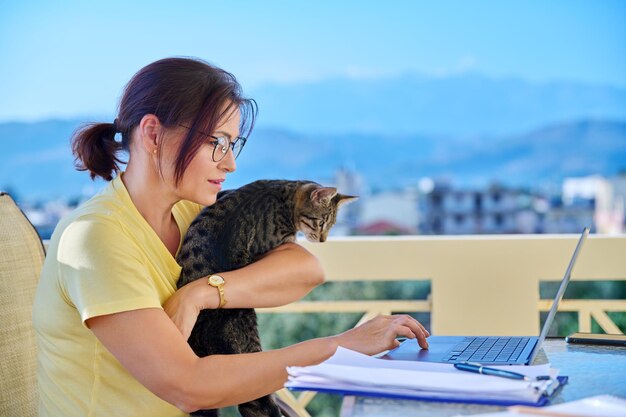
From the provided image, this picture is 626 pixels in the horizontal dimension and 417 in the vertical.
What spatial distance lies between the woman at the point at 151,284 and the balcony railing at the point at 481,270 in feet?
3.34

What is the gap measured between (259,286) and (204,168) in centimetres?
28

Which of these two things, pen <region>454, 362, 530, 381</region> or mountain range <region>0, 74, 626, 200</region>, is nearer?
pen <region>454, 362, 530, 381</region>

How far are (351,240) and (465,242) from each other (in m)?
0.38

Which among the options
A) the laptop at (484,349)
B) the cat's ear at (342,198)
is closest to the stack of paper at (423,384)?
the laptop at (484,349)

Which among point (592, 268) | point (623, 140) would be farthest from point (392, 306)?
point (623, 140)

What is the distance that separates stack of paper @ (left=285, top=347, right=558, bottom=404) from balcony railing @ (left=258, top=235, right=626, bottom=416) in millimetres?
1508

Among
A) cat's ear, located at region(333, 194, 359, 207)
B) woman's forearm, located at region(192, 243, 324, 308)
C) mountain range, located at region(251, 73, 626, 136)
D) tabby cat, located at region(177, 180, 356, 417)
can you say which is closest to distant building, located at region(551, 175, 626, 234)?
mountain range, located at region(251, 73, 626, 136)

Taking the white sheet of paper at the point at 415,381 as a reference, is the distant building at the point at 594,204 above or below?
below

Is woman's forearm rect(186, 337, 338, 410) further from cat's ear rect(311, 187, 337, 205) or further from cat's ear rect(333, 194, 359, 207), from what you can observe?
cat's ear rect(333, 194, 359, 207)

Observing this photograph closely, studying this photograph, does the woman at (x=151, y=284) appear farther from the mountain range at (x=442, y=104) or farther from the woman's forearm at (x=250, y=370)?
the mountain range at (x=442, y=104)

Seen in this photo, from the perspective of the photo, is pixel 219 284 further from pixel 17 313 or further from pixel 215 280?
pixel 17 313

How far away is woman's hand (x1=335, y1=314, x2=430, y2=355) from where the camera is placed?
1288 millimetres

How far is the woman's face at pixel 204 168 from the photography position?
4.75 ft

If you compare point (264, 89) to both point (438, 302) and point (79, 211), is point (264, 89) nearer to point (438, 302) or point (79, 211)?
point (438, 302)
